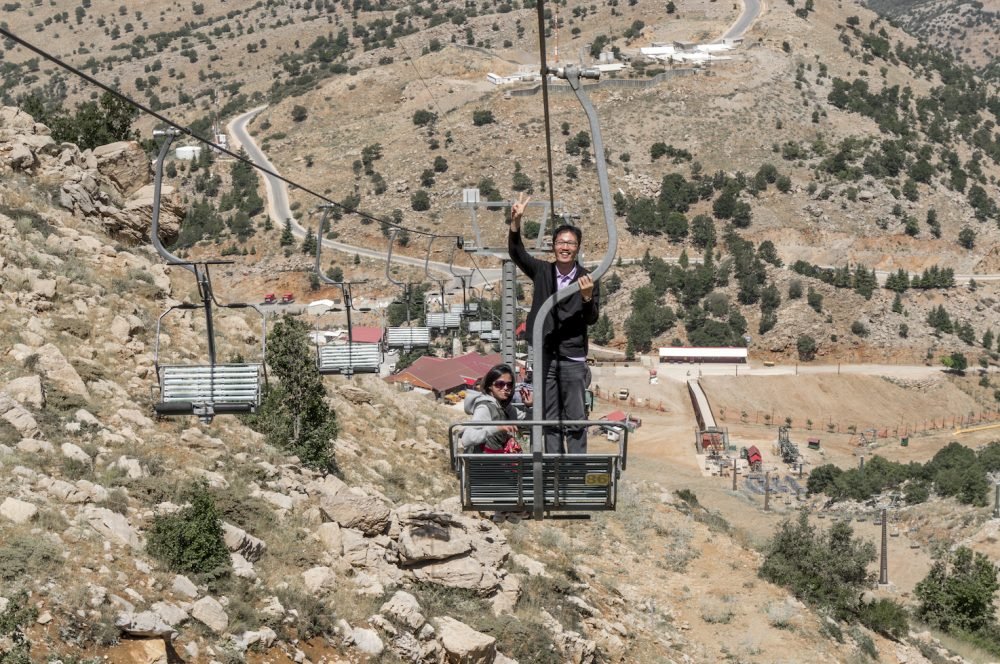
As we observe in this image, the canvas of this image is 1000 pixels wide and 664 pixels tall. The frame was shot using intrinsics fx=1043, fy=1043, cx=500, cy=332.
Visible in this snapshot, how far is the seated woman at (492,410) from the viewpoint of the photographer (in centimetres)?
1137

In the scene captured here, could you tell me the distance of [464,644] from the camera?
1903 cm

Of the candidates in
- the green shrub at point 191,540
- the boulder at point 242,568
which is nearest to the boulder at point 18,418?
the green shrub at point 191,540

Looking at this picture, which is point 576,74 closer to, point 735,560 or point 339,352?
point 339,352

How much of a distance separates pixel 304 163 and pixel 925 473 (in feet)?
265

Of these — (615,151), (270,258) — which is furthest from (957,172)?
(270,258)

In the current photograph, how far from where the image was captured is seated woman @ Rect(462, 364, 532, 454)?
37.3 ft

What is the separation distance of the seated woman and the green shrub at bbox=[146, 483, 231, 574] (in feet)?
23.4

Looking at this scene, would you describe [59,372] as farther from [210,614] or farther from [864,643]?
[864,643]

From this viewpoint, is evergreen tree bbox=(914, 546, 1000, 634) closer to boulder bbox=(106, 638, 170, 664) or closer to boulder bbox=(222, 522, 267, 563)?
boulder bbox=(222, 522, 267, 563)

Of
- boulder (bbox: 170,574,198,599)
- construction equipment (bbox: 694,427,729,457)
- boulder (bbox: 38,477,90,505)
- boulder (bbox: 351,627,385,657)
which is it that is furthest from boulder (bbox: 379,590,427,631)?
construction equipment (bbox: 694,427,729,457)

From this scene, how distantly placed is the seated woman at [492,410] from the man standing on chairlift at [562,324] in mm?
762

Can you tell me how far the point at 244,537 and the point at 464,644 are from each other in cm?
443

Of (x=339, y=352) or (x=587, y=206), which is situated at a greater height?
(x=339, y=352)

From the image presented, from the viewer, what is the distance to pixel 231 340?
30.6 metres
